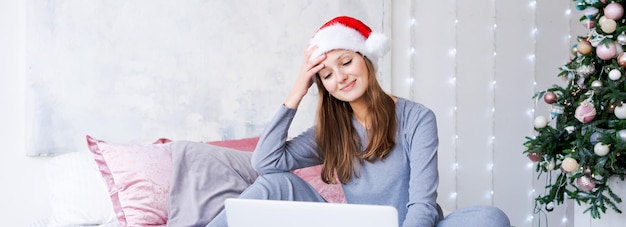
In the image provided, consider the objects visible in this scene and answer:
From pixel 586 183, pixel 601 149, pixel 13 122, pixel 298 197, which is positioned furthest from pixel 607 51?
pixel 13 122

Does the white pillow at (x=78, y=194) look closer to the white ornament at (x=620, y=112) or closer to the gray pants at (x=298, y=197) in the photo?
the gray pants at (x=298, y=197)

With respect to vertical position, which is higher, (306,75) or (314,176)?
(306,75)

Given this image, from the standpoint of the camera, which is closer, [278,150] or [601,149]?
[278,150]

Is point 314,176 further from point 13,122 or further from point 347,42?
point 13,122

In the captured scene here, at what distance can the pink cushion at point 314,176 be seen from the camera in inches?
101

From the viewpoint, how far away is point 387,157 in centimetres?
207

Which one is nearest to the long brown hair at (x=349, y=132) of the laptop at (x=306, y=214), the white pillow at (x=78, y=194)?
the laptop at (x=306, y=214)

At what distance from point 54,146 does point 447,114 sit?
198 centimetres

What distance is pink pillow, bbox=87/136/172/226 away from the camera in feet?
7.78

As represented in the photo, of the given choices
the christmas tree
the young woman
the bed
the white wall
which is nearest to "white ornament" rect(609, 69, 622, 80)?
the christmas tree

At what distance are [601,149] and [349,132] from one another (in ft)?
3.88

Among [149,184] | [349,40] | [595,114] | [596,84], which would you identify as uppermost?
[349,40]

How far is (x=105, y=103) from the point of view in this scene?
9.47ft

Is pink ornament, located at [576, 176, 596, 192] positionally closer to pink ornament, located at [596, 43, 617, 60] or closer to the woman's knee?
pink ornament, located at [596, 43, 617, 60]
